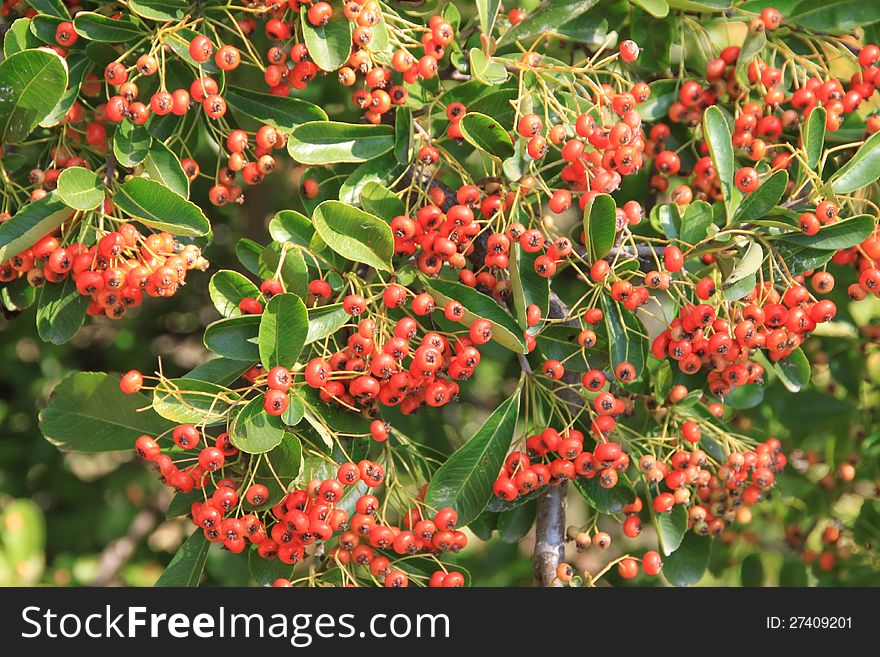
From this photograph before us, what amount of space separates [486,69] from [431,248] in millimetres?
387

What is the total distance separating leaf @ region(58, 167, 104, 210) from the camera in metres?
1.81

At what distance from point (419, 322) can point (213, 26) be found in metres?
0.78

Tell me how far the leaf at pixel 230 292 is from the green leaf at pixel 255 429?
0.73 ft

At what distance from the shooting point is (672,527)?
2.26m

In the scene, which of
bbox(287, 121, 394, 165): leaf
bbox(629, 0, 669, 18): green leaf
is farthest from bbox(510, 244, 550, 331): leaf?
bbox(629, 0, 669, 18): green leaf

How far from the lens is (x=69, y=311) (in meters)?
2.05

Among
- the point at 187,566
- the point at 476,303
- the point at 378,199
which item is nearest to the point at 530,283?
the point at 476,303

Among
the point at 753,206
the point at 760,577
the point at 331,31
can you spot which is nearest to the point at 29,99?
the point at 331,31

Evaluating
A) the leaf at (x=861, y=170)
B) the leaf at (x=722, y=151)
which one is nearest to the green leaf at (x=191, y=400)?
the leaf at (x=722, y=151)

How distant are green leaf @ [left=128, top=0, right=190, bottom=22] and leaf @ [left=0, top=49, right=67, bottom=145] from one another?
18 cm

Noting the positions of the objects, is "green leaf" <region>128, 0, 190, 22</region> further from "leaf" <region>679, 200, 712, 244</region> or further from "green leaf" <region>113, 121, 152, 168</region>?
"leaf" <region>679, 200, 712, 244</region>

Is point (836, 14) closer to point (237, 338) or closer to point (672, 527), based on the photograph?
point (672, 527)

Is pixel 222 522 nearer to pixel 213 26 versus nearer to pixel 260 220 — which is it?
pixel 213 26

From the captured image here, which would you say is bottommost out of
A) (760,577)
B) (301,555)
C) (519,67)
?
(760,577)
